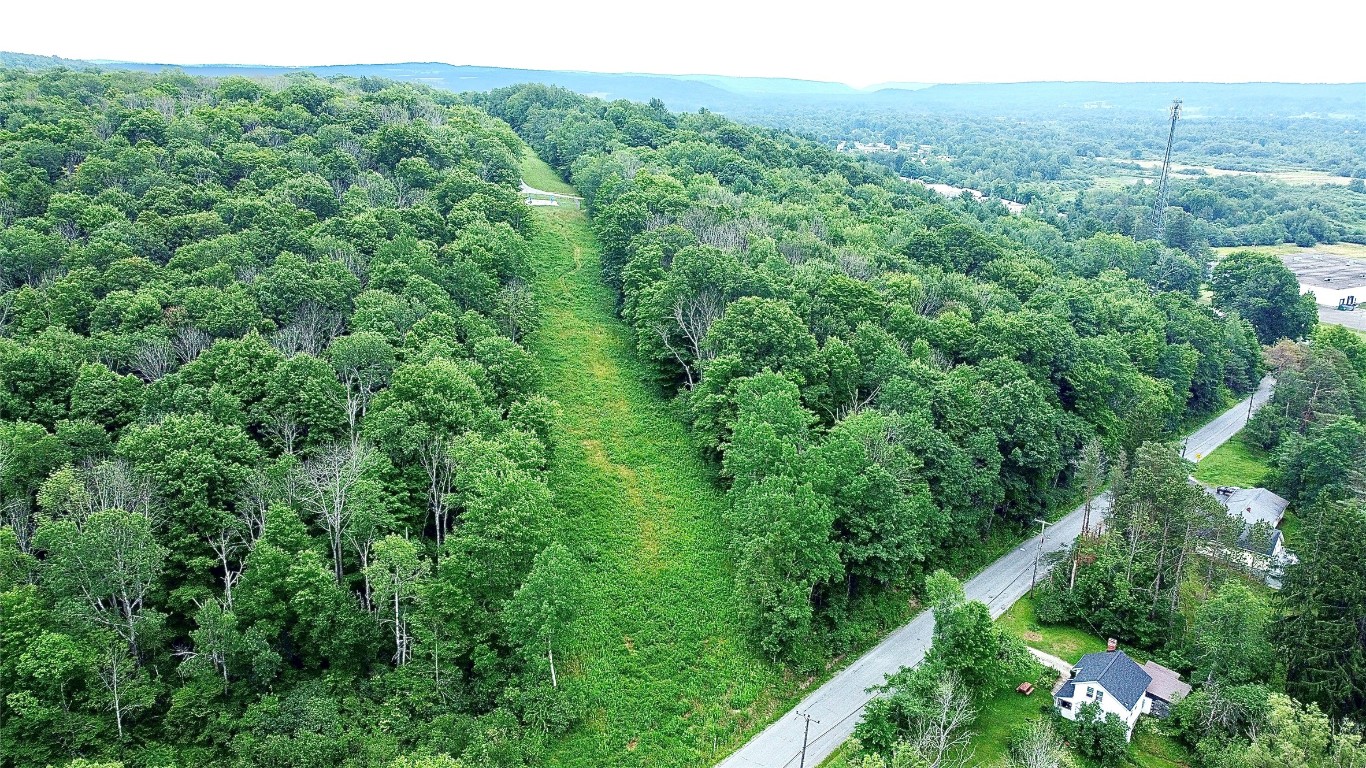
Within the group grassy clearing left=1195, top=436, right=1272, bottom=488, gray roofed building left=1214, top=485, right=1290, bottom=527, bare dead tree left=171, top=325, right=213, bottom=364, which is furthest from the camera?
grassy clearing left=1195, top=436, right=1272, bottom=488

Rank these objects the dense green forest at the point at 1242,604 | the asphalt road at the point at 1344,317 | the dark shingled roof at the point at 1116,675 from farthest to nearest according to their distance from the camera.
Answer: the asphalt road at the point at 1344,317 → the dark shingled roof at the point at 1116,675 → the dense green forest at the point at 1242,604

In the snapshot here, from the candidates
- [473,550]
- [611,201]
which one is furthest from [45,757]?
[611,201]

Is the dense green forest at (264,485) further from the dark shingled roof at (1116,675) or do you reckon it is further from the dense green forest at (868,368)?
the dark shingled roof at (1116,675)

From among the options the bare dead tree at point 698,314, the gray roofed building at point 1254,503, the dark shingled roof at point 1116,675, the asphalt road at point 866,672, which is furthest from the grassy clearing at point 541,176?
the dark shingled roof at point 1116,675

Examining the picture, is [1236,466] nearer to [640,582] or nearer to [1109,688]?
[1109,688]

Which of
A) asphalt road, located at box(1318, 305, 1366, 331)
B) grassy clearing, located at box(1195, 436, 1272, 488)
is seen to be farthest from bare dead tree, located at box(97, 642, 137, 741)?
asphalt road, located at box(1318, 305, 1366, 331)

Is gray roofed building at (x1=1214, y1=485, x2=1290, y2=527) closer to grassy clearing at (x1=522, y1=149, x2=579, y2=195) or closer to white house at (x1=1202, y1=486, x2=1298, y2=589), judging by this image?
white house at (x1=1202, y1=486, x2=1298, y2=589)
